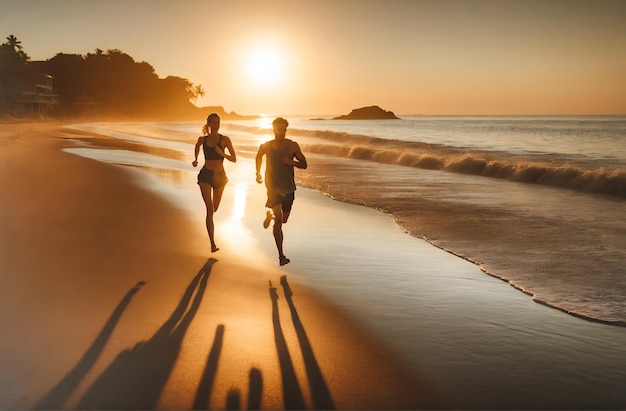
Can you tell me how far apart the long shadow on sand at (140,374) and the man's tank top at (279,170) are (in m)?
2.83

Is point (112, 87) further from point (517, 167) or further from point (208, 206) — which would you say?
point (208, 206)

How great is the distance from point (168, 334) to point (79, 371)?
94cm

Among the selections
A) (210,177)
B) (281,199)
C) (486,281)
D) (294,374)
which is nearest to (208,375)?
(294,374)

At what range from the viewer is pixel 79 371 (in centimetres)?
410

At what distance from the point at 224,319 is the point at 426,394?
85.4 inches

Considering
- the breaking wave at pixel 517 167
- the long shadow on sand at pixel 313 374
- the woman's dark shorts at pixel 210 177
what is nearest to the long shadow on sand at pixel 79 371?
the long shadow on sand at pixel 313 374

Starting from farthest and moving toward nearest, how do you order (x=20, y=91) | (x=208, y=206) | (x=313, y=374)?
(x=20, y=91) → (x=208, y=206) → (x=313, y=374)

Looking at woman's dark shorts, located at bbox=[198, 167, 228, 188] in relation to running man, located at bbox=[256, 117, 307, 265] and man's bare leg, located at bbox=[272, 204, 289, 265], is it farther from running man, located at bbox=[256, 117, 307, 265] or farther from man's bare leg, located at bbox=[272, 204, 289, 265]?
man's bare leg, located at bbox=[272, 204, 289, 265]

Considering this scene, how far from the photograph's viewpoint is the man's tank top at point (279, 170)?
7.65 metres

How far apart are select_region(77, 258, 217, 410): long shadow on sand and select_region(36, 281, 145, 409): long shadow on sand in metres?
0.14

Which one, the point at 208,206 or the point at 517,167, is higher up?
the point at 208,206

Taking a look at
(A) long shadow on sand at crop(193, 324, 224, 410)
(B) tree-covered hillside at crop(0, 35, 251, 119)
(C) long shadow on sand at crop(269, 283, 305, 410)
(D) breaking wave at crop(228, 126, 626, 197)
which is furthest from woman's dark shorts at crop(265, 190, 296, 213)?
(B) tree-covered hillside at crop(0, 35, 251, 119)

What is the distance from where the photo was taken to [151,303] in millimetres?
5793

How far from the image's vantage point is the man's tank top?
7648 mm
